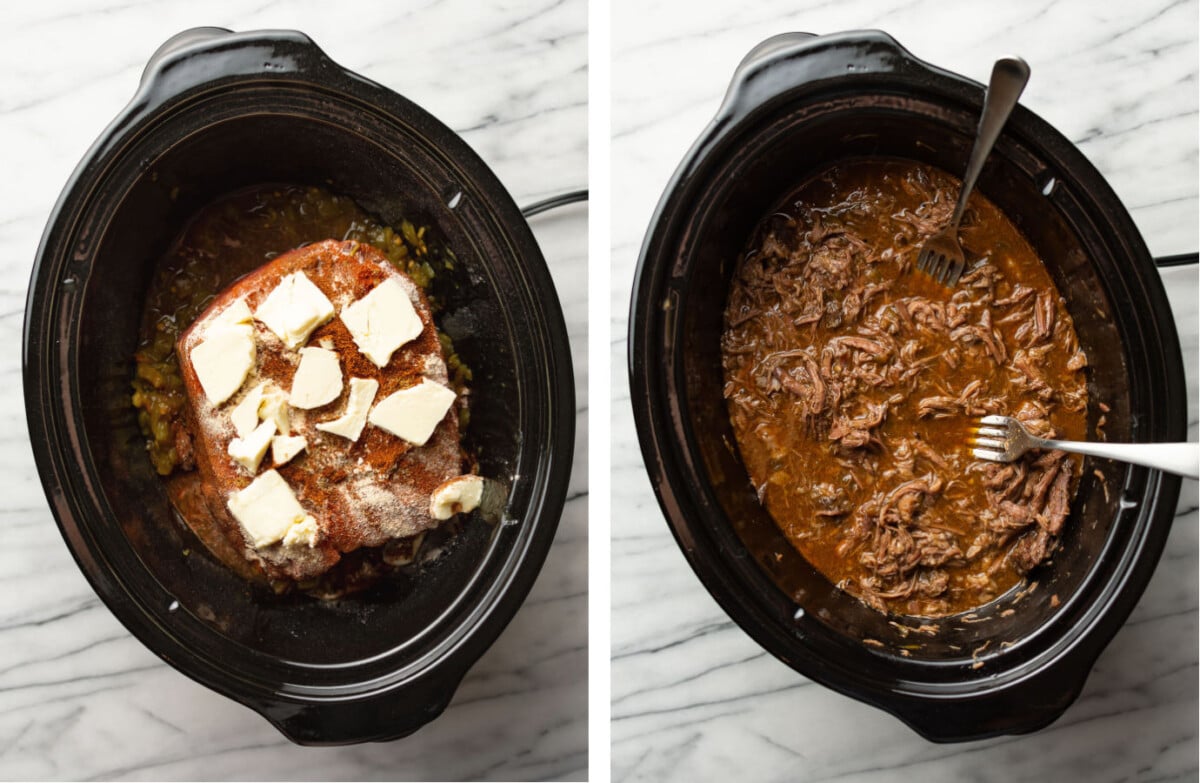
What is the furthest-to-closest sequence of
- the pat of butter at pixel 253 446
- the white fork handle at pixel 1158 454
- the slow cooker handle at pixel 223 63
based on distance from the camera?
the pat of butter at pixel 253 446
the slow cooker handle at pixel 223 63
the white fork handle at pixel 1158 454

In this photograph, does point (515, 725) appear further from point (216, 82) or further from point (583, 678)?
point (216, 82)

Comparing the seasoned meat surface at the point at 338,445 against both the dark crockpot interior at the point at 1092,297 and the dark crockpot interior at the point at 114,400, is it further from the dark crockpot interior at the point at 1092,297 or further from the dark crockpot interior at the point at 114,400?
the dark crockpot interior at the point at 1092,297

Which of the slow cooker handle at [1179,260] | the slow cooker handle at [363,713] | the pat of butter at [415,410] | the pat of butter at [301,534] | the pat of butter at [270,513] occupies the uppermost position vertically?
the slow cooker handle at [1179,260]

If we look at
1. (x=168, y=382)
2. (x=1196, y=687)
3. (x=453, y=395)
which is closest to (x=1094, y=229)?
(x=1196, y=687)

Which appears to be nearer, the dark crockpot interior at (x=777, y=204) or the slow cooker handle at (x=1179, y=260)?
the dark crockpot interior at (x=777, y=204)

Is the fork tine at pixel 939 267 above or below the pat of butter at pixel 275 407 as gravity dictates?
above

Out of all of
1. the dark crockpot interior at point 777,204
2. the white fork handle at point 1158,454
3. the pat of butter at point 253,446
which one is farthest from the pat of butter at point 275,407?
the white fork handle at point 1158,454
